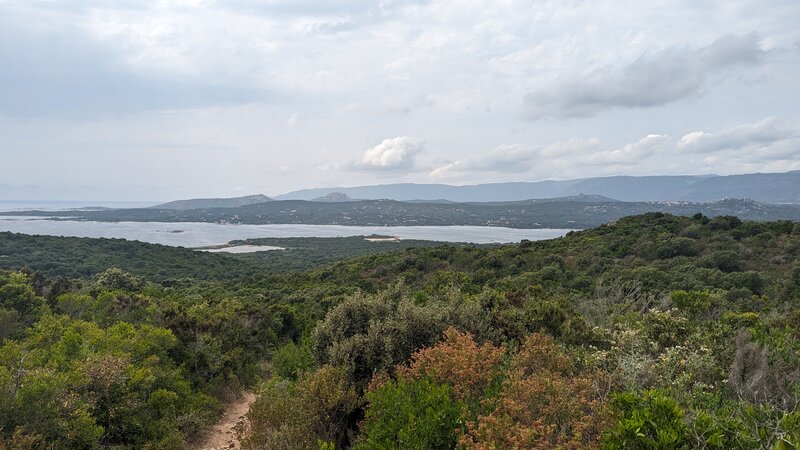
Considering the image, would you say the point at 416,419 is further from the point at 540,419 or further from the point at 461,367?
the point at 540,419

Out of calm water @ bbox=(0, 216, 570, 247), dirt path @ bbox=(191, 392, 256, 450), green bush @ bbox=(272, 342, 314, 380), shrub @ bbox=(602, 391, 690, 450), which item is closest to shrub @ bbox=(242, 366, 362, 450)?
dirt path @ bbox=(191, 392, 256, 450)

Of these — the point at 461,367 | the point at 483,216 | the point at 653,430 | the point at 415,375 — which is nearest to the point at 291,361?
the point at 415,375

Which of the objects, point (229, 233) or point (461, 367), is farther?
point (229, 233)

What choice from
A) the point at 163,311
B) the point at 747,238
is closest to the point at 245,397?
the point at 163,311

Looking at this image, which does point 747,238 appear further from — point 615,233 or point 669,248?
point 615,233

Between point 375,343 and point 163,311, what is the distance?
30.9 ft

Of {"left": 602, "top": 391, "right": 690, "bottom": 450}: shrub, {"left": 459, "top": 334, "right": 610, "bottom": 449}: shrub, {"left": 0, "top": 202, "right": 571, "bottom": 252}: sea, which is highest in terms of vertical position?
{"left": 602, "top": 391, "right": 690, "bottom": 450}: shrub

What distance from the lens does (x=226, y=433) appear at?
9641 mm

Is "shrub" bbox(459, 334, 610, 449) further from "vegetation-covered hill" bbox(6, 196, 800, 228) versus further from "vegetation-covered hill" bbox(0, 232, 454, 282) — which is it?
"vegetation-covered hill" bbox(6, 196, 800, 228)

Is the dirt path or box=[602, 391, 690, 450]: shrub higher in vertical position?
box=[602, 391, 690, 450]: shrub

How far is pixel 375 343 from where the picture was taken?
721cm

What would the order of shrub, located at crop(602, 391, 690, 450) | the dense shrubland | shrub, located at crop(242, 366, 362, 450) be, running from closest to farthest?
1. shrub, located at crop(602, 391, 690, 450)
2. the dense shrubland
3. shrub, located at crop(242, 366, 362, 450)

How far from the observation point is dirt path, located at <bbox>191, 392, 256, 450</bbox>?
9.03m

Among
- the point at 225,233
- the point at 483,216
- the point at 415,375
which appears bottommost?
the point at 483,216
